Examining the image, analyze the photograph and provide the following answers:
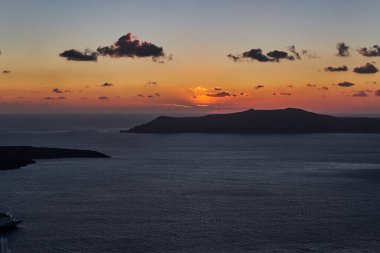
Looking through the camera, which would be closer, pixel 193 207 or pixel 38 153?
pixel 193 207

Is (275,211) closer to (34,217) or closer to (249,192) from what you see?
(249,192)

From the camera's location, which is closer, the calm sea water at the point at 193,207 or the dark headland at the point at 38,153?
the calm sea water at the point at 193,207

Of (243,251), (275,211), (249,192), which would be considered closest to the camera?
(243,251)

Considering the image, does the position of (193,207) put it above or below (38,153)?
below

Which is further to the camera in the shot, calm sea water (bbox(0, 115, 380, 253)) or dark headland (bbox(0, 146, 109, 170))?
dark headland (bbox(0, 146, 109, 170))

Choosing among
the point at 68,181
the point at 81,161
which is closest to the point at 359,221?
the point at 68,181

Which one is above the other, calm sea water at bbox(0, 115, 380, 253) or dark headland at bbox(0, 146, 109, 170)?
dark headland at bbox(0, 146, 109, 170)

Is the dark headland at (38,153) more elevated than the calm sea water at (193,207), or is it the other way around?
the dark headland at (38,153)

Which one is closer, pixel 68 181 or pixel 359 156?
pixel 68 181
